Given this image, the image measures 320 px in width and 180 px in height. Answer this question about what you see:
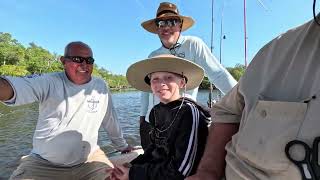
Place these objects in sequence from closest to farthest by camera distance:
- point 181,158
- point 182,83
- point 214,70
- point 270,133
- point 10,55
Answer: point 270,133 → point 181,158 → point 182,83 → point 214,70 → point 10,55

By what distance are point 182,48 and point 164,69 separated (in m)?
0.91

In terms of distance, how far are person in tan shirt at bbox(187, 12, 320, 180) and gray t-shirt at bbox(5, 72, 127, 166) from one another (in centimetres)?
190

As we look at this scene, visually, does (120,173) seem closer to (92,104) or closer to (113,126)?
(92,104)

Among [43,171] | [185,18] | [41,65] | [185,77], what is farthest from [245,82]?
[41,65]

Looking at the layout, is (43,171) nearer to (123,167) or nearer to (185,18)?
(123,167)

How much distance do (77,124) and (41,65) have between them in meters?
80.7

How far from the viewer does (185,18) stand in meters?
3.49

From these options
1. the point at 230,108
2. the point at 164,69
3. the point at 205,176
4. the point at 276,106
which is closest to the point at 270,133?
the point at 276,106

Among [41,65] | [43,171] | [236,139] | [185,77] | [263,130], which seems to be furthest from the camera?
[41,65]

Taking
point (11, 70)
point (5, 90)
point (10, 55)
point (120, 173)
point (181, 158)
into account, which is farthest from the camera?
point (10, 55)

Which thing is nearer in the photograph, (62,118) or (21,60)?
(62,118)

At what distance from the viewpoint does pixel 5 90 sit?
278 cm

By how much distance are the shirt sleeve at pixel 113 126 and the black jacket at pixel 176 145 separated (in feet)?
4.99

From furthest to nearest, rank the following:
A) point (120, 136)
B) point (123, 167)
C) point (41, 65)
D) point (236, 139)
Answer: point (41, 65) → point (120, 136) → point (123, 167) → point (236, 139)
